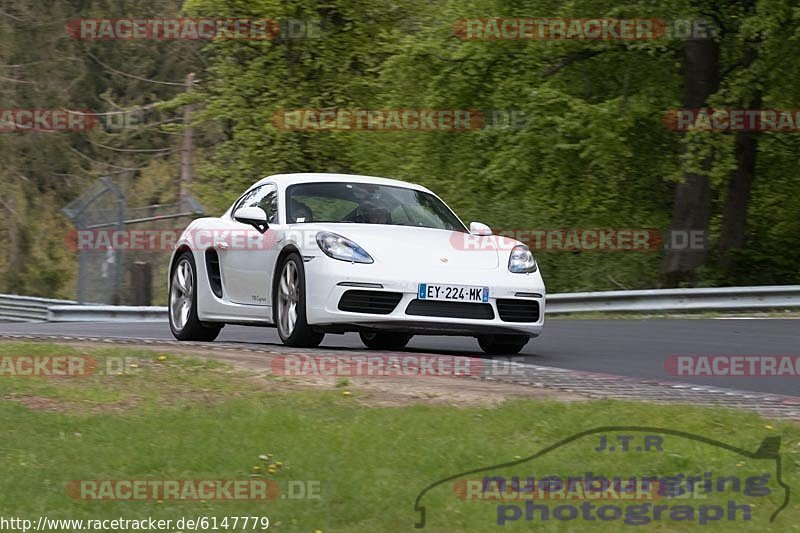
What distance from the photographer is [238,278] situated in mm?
11977

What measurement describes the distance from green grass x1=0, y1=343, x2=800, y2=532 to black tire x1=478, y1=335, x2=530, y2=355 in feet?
12.7

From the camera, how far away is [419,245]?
10984 mm

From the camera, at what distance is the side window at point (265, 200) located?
467 inches

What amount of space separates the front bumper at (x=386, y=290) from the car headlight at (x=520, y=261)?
0.92 ft

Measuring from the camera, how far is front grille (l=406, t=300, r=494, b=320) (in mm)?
10648

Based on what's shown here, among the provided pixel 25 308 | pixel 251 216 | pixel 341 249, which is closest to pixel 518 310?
pixel 341 249

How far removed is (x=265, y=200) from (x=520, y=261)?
2385 mm

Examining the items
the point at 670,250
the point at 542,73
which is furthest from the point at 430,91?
the point at 670,250

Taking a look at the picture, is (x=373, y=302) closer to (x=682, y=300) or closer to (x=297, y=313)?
(x=297, y=313)

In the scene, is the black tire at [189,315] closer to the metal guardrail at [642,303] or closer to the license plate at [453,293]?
the license plate at [453,293]

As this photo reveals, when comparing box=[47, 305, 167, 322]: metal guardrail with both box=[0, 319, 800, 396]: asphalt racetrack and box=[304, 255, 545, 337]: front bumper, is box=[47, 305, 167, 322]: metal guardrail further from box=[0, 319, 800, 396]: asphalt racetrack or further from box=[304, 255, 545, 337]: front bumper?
box=[304, 255, 545, 337]: front bumper

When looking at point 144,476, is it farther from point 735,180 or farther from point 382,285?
point 735,180

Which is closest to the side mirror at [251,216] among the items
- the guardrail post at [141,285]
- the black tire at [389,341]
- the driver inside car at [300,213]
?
the driver inside car at [300,213]

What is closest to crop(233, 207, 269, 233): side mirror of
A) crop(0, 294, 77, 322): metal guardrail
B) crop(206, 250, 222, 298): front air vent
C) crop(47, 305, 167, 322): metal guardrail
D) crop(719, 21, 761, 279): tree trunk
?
crop(206, 250, 222, 298): front air vent
